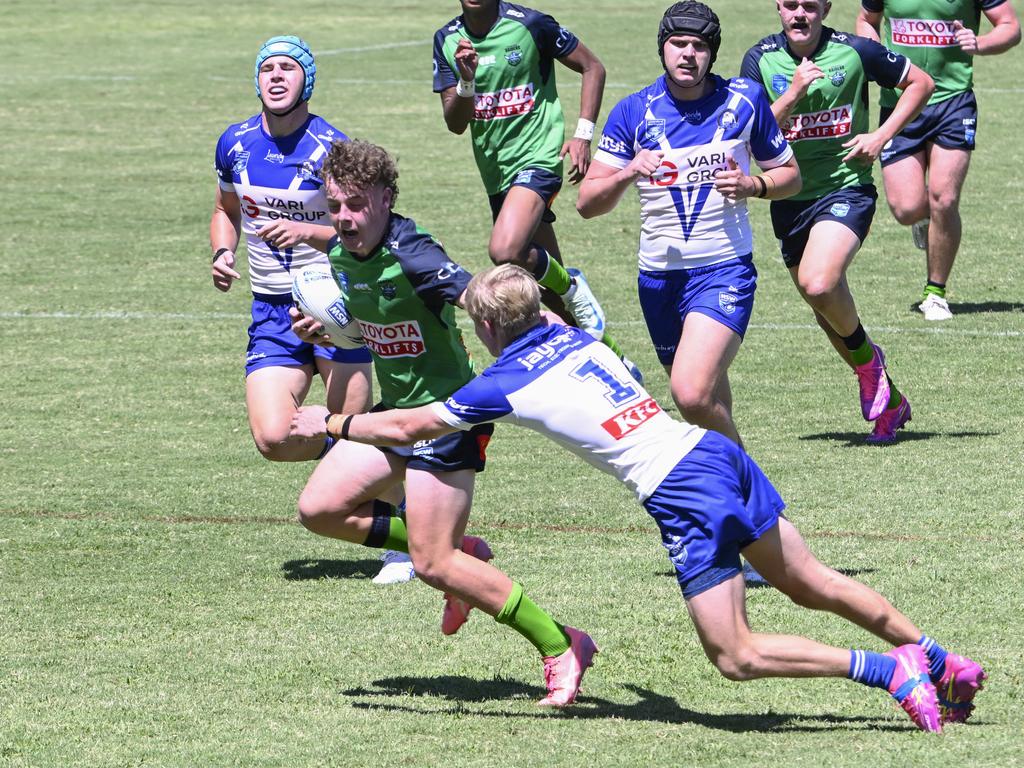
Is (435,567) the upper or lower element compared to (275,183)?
lower

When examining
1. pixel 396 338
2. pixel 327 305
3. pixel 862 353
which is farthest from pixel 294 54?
pixel 862 353

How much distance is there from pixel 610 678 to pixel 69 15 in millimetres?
28286

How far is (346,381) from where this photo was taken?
8.70 meters

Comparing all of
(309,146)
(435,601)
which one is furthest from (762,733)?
(309,146)

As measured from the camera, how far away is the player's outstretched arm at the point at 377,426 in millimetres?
6148

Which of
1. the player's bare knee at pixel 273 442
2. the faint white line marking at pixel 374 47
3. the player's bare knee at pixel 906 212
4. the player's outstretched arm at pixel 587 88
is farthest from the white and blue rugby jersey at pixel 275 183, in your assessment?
the faint white line marking at pixel 374 47

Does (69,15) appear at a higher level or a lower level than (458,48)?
lower

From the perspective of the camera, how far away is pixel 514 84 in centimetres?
1107

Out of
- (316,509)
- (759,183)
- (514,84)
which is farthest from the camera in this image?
(514,84)

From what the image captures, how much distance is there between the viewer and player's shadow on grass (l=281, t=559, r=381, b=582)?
332 inches

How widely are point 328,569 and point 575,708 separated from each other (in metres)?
2.38

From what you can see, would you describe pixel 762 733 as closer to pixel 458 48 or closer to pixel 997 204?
pixel 458 48

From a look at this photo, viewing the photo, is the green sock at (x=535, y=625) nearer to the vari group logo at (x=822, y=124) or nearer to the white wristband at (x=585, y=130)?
the vari group logo at (x=822, y=124)

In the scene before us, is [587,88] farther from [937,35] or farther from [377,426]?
[377,426]
